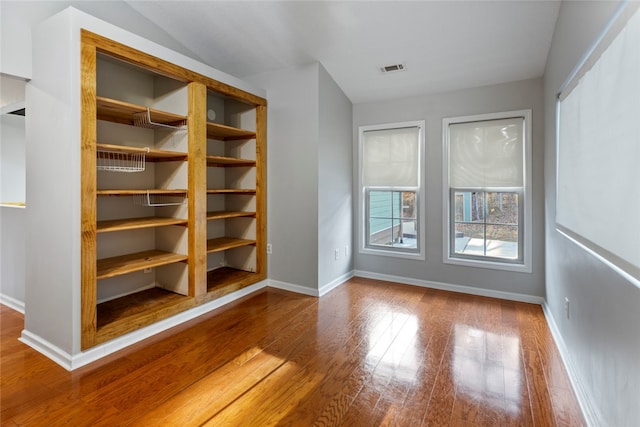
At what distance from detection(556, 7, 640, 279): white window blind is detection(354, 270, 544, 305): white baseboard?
1536 millimetres

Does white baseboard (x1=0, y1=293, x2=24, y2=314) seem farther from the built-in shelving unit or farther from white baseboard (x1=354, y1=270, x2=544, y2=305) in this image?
white baseboard (x1=354, y1=270, x2=544, y2=305)

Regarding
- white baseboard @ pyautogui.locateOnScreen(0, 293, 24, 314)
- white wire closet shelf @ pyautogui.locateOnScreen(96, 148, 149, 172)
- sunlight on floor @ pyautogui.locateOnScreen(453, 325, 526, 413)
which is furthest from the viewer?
white baseboard @ pyautogui.locateOnScreen(0, 293, 24, 314)

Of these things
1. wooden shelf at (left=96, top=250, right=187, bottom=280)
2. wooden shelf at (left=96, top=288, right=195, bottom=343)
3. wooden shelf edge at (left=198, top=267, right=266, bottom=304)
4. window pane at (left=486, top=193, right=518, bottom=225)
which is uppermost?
window pane at (left=486, top=193, right=518, bottom=225)

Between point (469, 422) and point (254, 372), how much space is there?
1286 millimetres

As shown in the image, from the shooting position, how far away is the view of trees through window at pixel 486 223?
3.49m

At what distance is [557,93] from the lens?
249 centimetres

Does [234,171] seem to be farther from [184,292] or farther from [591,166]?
[591,166]

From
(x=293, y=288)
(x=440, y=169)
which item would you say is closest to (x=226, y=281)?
(x=293, y=288)

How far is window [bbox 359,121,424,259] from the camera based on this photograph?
3953 millimetres

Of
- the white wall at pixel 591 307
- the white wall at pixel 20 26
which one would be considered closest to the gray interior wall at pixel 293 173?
the white wall at pixel 20 26

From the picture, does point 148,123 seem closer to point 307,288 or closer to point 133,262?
point 133,262

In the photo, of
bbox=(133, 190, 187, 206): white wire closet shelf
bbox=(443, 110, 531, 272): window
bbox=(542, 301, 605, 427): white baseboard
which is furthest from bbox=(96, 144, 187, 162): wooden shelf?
bbox=(542, 301, 605, 427): white baseboard

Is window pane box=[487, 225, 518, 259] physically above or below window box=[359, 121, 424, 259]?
below

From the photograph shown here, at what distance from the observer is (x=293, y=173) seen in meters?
3.65
